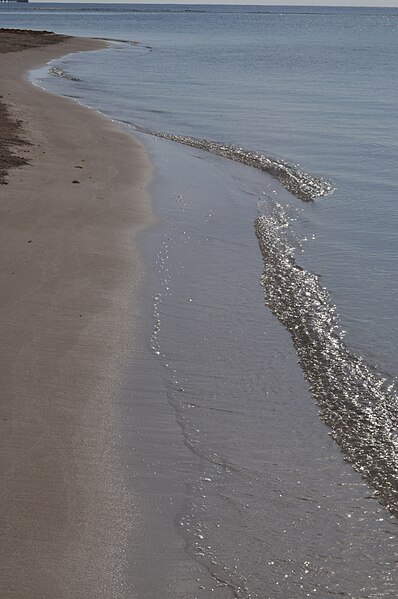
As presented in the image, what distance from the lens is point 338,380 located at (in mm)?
6168

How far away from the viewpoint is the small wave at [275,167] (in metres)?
12.9

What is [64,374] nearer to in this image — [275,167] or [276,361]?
[276,361]

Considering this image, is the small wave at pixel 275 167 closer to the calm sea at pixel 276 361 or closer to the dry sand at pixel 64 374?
the calm sea at pixel 276 361

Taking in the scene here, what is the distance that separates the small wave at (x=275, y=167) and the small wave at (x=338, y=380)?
13.3 ft

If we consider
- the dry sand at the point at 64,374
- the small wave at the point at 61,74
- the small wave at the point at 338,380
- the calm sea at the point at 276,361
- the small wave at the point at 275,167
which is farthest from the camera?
the small wave at the point at 61,74

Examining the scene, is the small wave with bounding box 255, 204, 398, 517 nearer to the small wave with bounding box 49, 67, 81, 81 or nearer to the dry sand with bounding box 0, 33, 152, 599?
the dry sand with bounding box 0, 33, 152, 599

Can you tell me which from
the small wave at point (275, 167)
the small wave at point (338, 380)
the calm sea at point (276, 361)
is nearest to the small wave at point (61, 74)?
the small wave at point (275, 167)

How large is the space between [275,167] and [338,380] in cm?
882

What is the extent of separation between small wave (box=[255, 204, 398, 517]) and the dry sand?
1376 millimetres

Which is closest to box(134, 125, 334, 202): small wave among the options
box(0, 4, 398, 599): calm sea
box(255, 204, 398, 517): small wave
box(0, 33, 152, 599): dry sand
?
box(0, 4, 398, 599): calm sea

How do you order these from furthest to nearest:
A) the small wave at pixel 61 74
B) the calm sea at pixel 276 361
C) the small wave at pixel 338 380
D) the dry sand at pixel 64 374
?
the small wave at pixel 61 74 < the small wave at pixel 338 380 < the calm sea at pixel 276 361 < the dry sand at pixel 64 374

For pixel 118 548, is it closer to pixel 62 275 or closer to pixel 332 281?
pixel 62 275

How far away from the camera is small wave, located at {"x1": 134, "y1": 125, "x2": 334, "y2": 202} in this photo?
12.9 metres

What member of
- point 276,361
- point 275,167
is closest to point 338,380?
point 276,361
